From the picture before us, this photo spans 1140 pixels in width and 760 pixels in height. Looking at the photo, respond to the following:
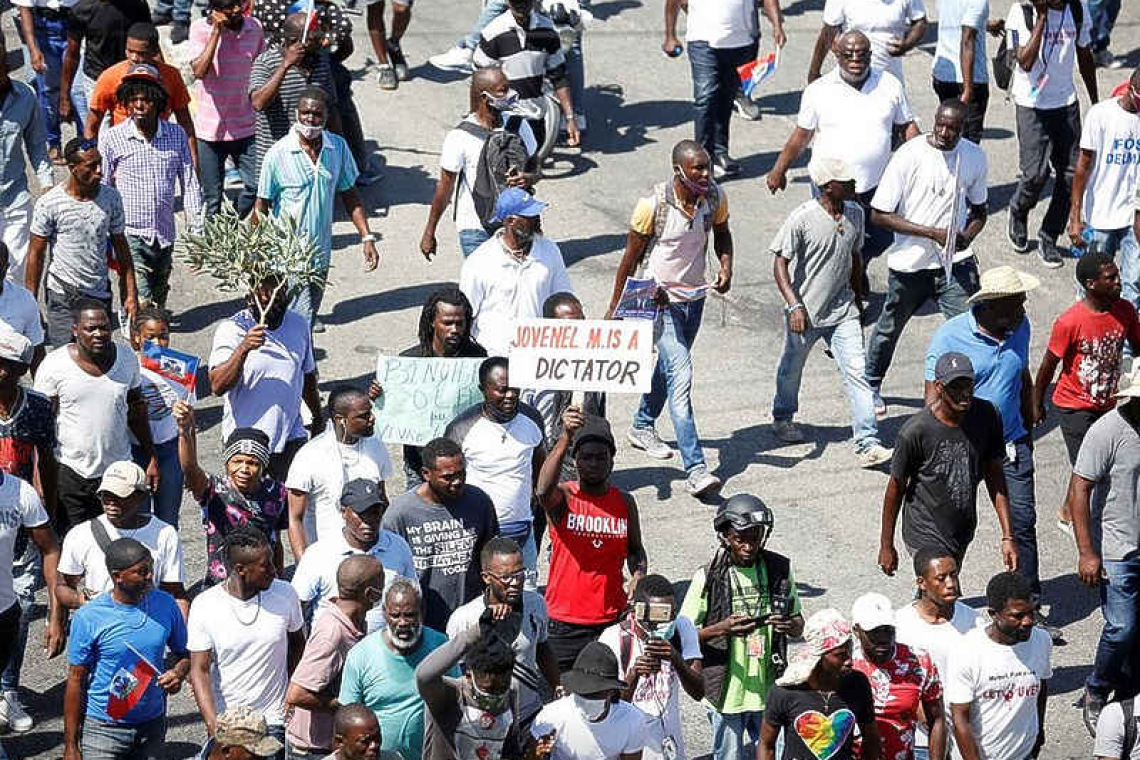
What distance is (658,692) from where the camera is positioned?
905 centimetres

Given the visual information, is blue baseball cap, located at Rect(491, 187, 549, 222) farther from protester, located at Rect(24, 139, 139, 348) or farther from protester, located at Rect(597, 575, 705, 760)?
protester, located at Rect(597, 575, 705, 760)

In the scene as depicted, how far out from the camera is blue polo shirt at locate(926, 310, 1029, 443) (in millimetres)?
11281

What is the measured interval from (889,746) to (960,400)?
2125 millimetres

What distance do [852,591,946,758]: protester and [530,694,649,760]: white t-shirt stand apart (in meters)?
1.03

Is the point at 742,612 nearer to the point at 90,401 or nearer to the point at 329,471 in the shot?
the point at 329,471

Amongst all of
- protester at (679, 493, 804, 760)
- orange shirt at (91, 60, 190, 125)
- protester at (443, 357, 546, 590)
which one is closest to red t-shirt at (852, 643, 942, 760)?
protester at (679, 493, 804, 760)

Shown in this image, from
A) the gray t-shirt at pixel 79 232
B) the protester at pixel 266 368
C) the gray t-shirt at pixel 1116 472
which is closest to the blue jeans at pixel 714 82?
the gray t-shirt at pixel 79 232

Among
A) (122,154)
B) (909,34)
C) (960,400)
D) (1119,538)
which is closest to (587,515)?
(960,400)

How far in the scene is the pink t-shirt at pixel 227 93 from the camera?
14773 mm

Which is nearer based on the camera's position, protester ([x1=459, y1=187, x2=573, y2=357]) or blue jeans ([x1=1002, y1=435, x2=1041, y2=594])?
blue jeans ([x1=1002, y1=435, x2=1041, y2=594])

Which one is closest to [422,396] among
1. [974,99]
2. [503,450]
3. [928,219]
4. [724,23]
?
[503,450]

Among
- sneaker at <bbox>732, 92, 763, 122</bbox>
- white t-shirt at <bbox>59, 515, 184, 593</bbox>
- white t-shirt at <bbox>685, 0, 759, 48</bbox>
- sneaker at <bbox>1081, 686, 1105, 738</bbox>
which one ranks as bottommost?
sneaker at <bbox>1081, 686, 1105, 738</bbox>

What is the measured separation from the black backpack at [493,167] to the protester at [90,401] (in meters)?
3.11

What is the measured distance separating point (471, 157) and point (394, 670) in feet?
Answer: 17.6
